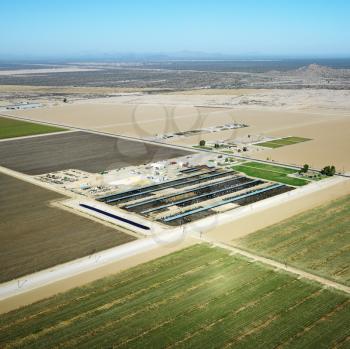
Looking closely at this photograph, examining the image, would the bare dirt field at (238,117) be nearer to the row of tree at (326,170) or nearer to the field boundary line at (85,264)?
the row of tree at (326,170)

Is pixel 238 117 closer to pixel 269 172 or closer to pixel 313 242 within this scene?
pixel 269 172

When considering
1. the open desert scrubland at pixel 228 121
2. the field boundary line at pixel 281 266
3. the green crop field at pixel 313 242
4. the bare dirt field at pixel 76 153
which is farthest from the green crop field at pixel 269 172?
the field boundary line at pixel 281 266

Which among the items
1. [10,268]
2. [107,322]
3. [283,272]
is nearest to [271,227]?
[283,272]

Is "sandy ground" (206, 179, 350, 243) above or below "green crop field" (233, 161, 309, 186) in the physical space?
below

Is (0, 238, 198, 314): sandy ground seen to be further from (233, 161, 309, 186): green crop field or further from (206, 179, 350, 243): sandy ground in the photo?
(233, 161, 309, 186): green crop field

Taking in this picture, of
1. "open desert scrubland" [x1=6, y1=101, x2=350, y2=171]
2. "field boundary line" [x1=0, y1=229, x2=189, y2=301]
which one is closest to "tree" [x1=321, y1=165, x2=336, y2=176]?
"open desert scrubland" [x1=6, y1=101, x2=350, y2=171]

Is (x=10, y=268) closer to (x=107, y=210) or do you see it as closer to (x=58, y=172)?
(x=107, y=210)

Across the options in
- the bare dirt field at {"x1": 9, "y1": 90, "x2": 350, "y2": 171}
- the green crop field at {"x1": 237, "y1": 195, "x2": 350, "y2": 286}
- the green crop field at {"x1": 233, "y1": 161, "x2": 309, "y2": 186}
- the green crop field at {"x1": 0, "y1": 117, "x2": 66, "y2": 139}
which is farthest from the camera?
the green crop field at {"x1": 0, "y1": 117, "x2": 66, "y2": 139}
